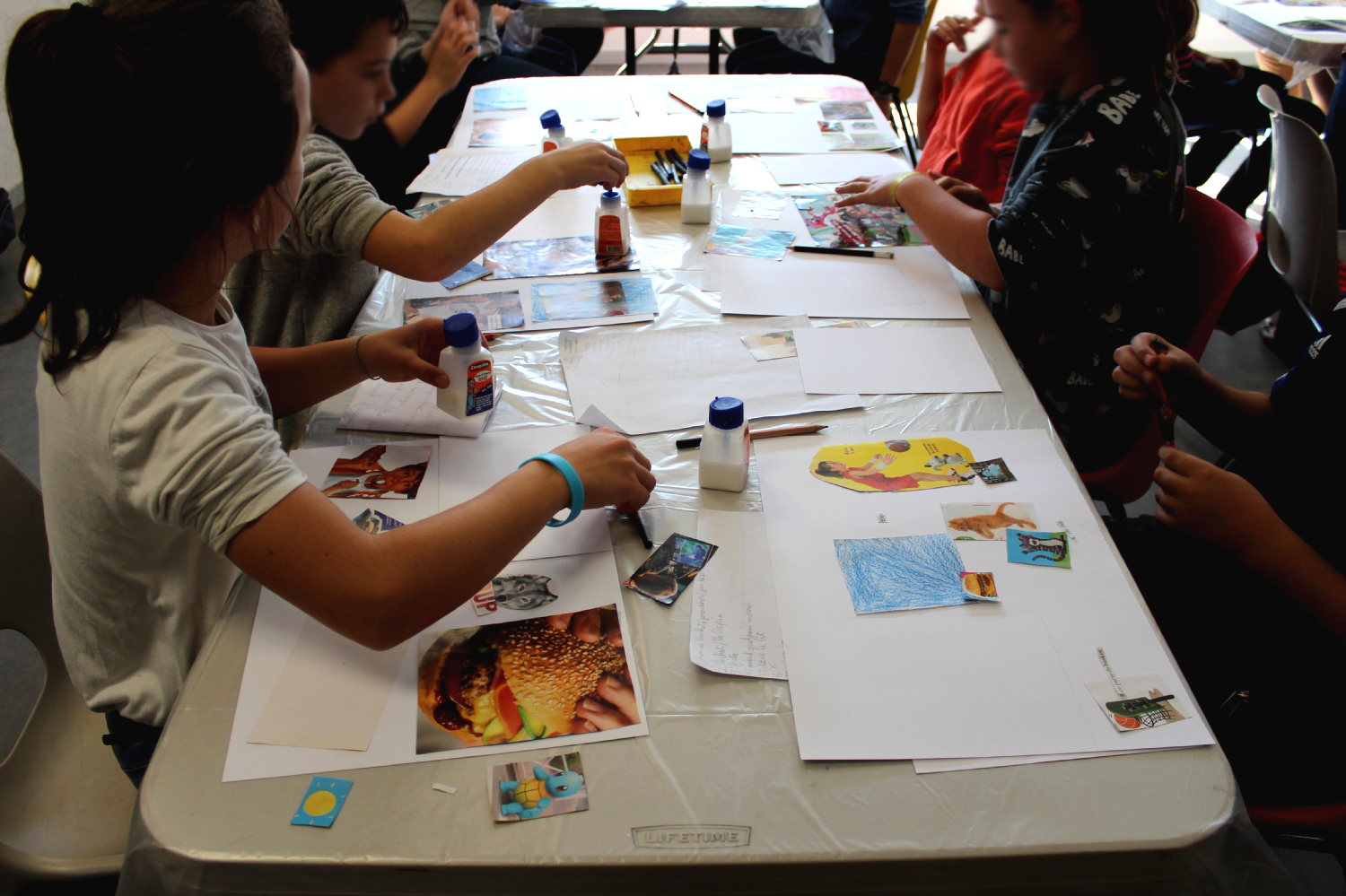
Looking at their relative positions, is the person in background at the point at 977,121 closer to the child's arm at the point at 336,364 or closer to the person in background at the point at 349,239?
the person in background at the point at 349,239

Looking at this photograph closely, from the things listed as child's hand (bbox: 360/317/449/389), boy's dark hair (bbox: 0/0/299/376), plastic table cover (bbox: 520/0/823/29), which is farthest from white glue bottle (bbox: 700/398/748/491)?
plastic table cover (bbox: 520/0/823/29)

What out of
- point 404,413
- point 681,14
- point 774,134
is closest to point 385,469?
point 404,413

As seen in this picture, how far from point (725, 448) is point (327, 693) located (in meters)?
0.46

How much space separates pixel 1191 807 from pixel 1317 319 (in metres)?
1.60

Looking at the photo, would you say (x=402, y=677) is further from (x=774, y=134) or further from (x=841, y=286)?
(x=774, y=134)

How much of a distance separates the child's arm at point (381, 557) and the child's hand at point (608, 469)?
6 centimetres

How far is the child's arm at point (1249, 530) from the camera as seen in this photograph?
→ 2.88 feet

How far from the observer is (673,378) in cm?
111

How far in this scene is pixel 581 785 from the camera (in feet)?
2.08

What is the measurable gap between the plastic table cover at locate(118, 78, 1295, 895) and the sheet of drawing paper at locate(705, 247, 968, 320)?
28.8 inches

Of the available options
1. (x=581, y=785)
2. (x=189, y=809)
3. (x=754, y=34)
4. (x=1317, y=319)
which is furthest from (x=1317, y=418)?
(x=754, y=34)

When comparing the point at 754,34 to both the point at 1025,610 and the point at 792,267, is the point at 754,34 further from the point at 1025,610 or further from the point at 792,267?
the point at 1025,610

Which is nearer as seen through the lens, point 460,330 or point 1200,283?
point 460,330

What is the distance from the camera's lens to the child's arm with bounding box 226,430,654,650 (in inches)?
25.8
